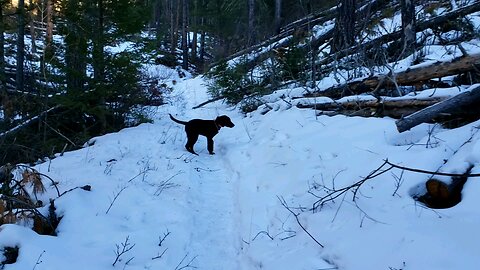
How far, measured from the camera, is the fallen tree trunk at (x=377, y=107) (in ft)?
16.2

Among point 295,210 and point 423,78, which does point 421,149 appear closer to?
point 295,210

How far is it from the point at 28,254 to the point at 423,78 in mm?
5576

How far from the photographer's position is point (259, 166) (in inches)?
227

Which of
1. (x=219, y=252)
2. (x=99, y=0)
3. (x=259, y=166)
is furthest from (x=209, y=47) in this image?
(x=219, y=252)

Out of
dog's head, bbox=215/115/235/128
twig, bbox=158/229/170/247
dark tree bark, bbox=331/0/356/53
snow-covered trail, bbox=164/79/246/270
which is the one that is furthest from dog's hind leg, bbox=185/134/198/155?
dark tree bark, bbox=331/0/356/53

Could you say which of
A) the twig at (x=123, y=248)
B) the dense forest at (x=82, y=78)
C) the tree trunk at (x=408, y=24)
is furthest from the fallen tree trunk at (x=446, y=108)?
the dense forest at (x=82, y=78)

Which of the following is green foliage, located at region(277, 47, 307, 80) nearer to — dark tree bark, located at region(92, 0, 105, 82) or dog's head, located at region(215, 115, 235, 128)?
dog's head, located at region(215, 115, 235, 128)

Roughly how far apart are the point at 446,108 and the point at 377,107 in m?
1.68

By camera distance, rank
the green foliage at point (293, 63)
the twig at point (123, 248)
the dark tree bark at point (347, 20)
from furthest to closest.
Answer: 1. the green foliage at point (293, 63)
2. the dark tree bark at point (347, 20)
3. the twig at point (123, 248)

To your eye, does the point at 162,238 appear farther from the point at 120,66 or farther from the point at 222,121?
the point at 120,66

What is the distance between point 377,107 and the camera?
18.5 ft

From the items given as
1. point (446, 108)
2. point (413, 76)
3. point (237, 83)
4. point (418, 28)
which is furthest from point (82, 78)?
point (418, 28)

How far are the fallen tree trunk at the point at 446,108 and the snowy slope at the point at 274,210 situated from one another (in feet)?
0.60

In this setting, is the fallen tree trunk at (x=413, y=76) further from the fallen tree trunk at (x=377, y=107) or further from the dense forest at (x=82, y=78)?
the dense forest at (x=82, y=78)
